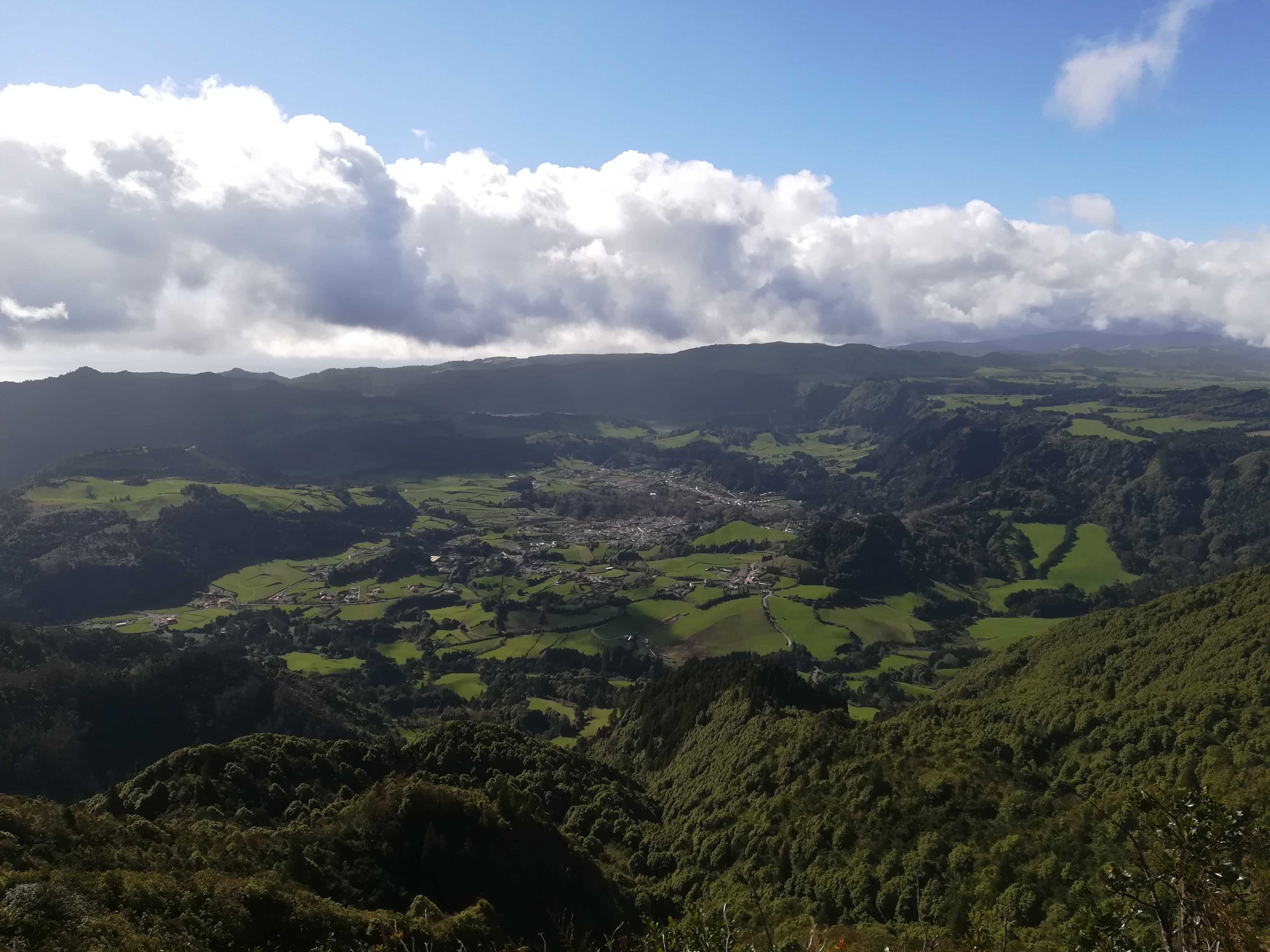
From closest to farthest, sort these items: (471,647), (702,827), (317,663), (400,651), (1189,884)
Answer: (1189,884), (702,827), (317,663), (400,651), (471,647)

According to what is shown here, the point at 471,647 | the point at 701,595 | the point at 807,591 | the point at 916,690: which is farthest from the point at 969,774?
the point at 807,591

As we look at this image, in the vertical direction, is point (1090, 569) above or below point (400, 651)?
above

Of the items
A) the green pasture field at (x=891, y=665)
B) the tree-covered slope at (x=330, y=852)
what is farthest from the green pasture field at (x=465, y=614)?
the tree-covered slope at (x=330, y=852)

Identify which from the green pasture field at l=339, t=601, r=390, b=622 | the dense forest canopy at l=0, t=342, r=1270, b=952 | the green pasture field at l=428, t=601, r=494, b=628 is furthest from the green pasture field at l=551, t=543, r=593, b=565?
the green pasture field at l=339, t=601, r=390, b=622

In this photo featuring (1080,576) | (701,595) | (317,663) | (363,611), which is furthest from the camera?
(1080,576)

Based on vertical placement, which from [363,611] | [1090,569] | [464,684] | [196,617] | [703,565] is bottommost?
[464,684]

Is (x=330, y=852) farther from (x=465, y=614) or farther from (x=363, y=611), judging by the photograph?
(x=363, y=611)

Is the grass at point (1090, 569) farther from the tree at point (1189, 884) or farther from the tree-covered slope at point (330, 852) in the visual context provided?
the tree at point (1189, 884)
